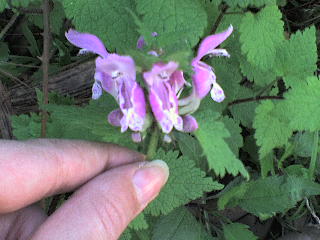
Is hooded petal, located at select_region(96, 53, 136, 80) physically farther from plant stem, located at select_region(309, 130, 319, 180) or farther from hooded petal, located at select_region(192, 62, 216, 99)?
plant stem, located at select_region(309, 130, 319, 180)

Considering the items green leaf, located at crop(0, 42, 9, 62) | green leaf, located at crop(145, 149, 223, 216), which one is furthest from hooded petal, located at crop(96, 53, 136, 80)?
green leaf, located at crop(0, 42, 9, 62)

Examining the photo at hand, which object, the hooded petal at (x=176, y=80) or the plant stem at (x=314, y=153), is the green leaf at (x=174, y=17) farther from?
the plant stem at (x=314, y=153)

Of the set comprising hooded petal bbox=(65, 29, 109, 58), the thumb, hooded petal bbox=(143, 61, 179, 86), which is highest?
hooded petal bbox=(65, 29, 109, 58)

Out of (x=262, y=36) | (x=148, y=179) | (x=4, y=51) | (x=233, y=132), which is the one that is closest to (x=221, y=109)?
(x=233, y=132)

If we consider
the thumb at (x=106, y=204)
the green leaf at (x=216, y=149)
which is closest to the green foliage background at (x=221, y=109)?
the green leaf at (x=216, y=149)

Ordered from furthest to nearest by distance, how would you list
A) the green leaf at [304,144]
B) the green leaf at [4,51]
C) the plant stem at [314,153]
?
the green leaf at [4,51] → the green leaf at [304,144] → the plant stem at [314,153]
